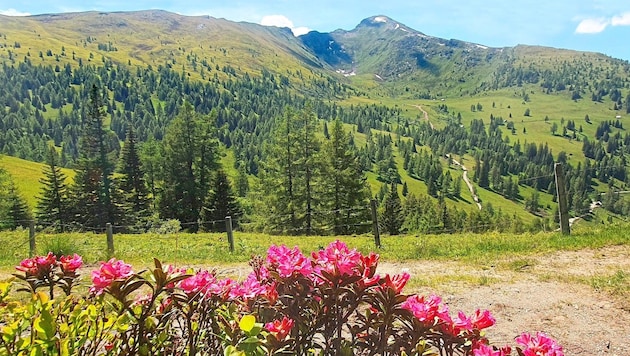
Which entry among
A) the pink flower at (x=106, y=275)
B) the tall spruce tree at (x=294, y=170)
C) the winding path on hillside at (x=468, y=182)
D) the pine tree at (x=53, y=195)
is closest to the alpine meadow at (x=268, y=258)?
the pink flower at (x=106, y=275)

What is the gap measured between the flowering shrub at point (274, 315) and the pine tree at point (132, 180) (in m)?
47.3

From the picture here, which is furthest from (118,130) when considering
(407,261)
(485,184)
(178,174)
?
(407,261)

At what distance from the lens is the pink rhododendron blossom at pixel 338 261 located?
1.64 metres

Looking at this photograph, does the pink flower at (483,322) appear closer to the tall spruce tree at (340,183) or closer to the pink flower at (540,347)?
the pink flower at (540,347)

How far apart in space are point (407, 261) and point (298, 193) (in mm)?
27955

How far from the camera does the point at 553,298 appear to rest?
6.62 meters

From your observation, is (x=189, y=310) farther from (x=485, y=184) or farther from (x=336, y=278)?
(x=485, y=184)

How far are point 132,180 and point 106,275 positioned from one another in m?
49.4

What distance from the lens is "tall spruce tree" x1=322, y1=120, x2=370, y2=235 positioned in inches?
1501

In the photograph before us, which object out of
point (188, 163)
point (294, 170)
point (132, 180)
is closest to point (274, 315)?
point (294, 170)

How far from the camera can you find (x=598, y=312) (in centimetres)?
593

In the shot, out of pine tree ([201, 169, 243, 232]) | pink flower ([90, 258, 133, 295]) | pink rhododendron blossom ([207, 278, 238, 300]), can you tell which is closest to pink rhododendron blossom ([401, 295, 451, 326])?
pink rhododendron blossom ([207, 278, 238, 300])

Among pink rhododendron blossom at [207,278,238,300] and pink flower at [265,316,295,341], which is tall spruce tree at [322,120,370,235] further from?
pink flower at [265,316,295,341]

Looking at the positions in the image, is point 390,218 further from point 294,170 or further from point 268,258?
point 268,258
